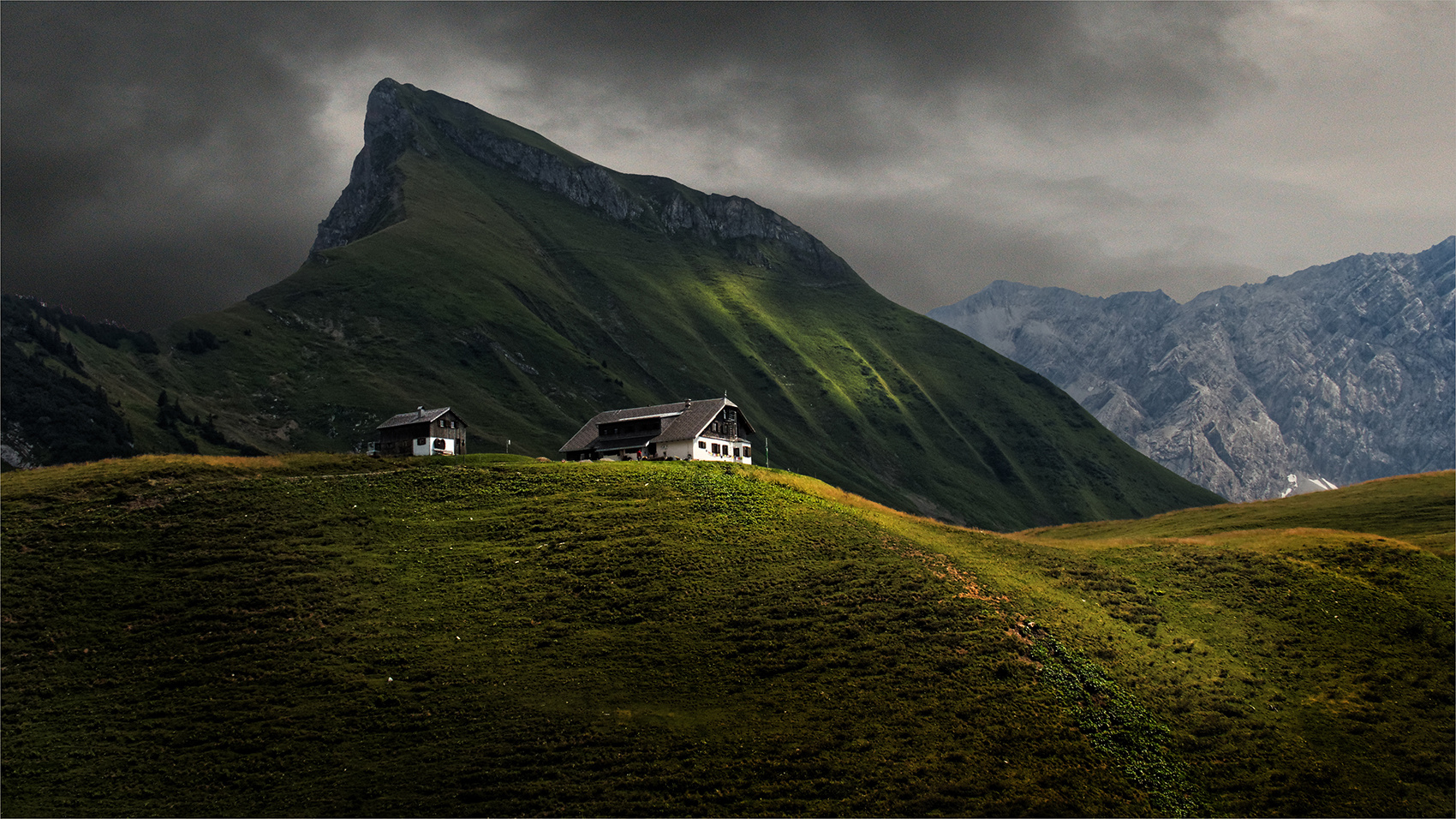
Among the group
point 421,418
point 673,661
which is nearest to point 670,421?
point 421,418

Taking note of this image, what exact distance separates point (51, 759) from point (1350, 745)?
72.4 m

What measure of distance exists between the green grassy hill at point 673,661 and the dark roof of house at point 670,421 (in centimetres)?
2545

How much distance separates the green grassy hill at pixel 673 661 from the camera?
4747cm

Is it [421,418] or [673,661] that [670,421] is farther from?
[673,661]

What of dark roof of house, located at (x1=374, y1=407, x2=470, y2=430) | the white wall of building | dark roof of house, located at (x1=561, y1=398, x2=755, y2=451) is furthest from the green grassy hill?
dark roof of house, located at (x1=374, y1=407, x2=470, y2=430)

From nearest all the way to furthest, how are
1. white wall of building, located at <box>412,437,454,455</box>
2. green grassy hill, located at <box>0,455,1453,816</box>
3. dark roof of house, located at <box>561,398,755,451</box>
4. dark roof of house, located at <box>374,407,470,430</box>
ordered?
green grassy hill, located at <box>0,455,1453,816</box> < dark roof of house, located at <box>561,398,755,451</box> < white wall of building, located at <box>412,437,454,455</box> < dark roof of house, located at <box>374,407,470,430</box>

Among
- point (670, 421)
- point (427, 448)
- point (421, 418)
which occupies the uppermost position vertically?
point (421, 418)

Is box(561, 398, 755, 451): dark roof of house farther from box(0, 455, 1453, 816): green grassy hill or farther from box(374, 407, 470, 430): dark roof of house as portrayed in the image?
box(0, 455, 1453, 816): green grassy hill

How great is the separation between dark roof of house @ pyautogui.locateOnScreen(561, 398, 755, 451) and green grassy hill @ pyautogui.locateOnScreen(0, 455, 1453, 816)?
25453 millimetres

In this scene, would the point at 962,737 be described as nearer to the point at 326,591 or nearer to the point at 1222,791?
the point at 1222,791

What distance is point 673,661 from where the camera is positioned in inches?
2274

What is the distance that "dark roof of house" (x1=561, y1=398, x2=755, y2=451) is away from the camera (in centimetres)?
10906

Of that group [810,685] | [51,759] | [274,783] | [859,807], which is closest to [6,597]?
[51,759]

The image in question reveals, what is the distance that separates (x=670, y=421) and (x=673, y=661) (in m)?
57.7
